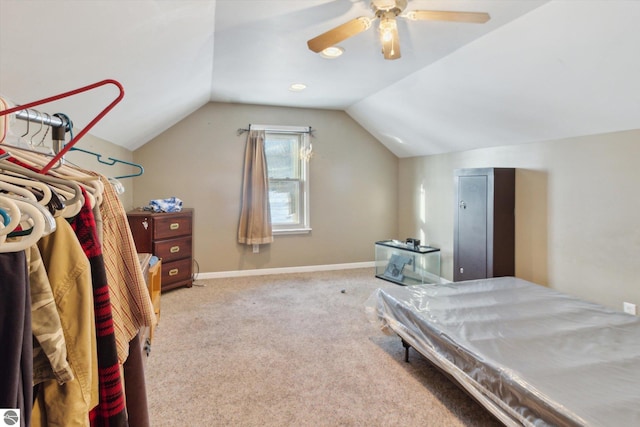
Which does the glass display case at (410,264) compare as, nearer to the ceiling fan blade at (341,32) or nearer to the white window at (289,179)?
the white window at (289,179)

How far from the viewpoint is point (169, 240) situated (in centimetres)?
402

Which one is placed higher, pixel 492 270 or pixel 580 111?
pixel 580 111

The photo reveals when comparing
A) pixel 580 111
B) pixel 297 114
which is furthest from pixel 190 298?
pixel 580 111

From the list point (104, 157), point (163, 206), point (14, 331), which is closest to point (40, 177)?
point (14, 331)

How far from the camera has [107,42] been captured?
174 cm

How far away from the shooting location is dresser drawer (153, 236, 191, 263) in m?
3.89

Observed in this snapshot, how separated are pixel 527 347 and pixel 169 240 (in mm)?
3575

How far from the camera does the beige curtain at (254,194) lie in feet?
15.7

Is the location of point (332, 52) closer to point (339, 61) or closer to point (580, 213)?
point (339, 61)

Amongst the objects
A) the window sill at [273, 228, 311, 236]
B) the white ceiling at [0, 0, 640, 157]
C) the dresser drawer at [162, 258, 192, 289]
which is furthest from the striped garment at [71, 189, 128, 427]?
the window sill at [273, 228, 311, 236]

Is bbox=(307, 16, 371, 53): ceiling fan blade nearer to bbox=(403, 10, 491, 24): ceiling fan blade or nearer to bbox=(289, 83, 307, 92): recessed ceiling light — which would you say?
bbox=(403, 10, 491, 24): ceiling fan blade

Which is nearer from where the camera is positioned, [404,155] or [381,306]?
[381,306]

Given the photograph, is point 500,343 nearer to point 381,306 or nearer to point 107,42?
point 381,306

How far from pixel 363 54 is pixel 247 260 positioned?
3.15m
